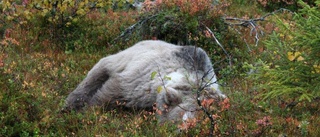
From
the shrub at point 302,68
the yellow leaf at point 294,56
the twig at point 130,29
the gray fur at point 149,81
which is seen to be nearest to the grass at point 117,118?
the gray fur at point 149,81

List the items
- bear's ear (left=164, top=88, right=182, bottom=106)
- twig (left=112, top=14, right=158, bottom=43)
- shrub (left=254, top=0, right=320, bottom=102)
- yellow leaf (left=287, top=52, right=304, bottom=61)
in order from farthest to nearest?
twig (left=112, top=14, right=158, bottom=43) → bear's ear (left=164, top=88, right=182, bottom=106) → yellow leaf (left=287, top=52, right=304, bottom=61) → shrub (left=254, top=0, right=320, bottom=102)

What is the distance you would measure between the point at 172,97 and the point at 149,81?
2.18ft

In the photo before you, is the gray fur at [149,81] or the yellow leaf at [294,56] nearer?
the yellow leaf at [294,56]

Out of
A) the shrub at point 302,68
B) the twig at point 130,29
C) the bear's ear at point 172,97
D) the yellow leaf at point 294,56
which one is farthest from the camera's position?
the twig at point 130,29

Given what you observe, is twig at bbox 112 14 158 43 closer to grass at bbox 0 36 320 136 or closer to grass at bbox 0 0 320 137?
grass at bbox 0 0 320 137

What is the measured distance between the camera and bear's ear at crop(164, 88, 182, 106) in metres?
6.52

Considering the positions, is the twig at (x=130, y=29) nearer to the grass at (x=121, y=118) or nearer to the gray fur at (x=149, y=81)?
the gray fur at (x=149, y=81)

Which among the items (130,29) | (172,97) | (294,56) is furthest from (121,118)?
(130,29)

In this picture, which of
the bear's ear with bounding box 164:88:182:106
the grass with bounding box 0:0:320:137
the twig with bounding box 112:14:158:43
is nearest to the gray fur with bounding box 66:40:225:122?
the bear's ear with bounding box 164:88:182:106

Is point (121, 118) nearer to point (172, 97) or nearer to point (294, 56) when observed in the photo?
point (172, 97)

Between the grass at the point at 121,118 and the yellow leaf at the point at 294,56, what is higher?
the yellow leaf at the point at 294,56

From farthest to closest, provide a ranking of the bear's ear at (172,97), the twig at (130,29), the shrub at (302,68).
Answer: the twig at (130,29)
the bear's ear at (172,97)
the shrub at (302,68)

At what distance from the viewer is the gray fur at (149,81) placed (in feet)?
21.6

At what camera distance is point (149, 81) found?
707cm
